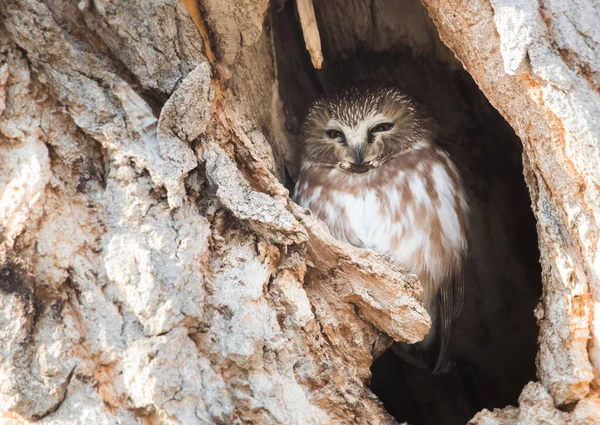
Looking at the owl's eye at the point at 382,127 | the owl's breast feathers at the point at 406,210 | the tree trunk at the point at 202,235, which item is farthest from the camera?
the owl's eye at the point at 382,127

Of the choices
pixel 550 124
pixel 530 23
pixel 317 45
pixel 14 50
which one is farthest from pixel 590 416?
pixel 14 50

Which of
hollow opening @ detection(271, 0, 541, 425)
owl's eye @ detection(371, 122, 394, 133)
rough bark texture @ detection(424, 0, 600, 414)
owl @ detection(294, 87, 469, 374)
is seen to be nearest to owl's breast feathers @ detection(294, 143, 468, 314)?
owl @ detection(294, 87, 469, 374)

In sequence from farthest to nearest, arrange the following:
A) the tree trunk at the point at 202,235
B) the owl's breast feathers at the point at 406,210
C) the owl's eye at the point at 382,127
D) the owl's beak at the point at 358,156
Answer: the owl's eye at the point at 382,127 → the owl's beak at the point at 358,156 → the owl's breast feathers at the point at 406,210 → the tree trunk at the point at 202,235

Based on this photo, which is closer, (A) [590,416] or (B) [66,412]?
(B) [66,412]

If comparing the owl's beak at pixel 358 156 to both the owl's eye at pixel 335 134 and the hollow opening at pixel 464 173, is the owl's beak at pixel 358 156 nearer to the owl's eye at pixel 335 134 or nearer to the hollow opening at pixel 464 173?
the owl's eye at pixel 335 134

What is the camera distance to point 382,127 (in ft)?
11.2

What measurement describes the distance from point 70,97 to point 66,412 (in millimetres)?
1007

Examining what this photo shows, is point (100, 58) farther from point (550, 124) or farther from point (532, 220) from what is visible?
point (532, 220)

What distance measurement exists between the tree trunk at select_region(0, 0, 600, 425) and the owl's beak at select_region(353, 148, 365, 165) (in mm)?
699

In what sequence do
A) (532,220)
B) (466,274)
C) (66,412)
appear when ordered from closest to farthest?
(66,412)
(532,220)
(466,274)

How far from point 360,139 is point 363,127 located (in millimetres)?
68

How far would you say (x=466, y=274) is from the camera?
3.81 m

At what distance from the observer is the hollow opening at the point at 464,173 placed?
11.7 feet

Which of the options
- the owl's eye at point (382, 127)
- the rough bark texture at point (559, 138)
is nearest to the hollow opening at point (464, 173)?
the owl's eye at point (382, 127)
